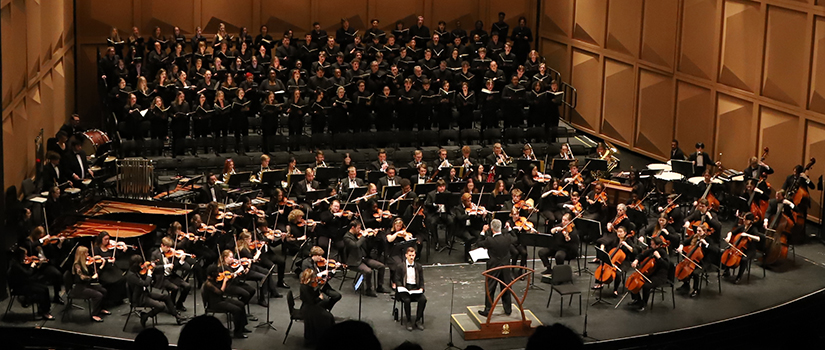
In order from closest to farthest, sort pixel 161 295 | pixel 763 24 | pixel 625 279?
pixel 161 295 → pixel 625 279 → pixel 763 24

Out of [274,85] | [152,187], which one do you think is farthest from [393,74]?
[152,187]

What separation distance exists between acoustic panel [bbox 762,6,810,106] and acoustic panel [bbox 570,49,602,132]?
4.54 m

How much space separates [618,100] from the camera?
22203mm

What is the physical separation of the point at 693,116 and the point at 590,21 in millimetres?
3489

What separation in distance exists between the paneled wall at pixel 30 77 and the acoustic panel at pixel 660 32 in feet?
37.5

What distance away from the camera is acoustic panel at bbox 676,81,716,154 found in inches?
790

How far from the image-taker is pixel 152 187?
16672mm

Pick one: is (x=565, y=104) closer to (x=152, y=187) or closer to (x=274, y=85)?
(x=274, y=85)

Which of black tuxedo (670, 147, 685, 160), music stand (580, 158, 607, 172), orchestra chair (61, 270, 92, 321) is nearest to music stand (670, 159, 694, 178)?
black tuxedo (670, 147, 685, 160)

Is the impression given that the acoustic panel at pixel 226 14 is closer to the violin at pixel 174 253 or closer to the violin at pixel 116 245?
the violin at pixel 116 245

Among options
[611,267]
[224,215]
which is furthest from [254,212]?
[611,267]

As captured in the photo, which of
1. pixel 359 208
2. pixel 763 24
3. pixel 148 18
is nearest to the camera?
pixel 359 208

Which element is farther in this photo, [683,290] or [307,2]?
[307,2]

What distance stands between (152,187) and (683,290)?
825cm
